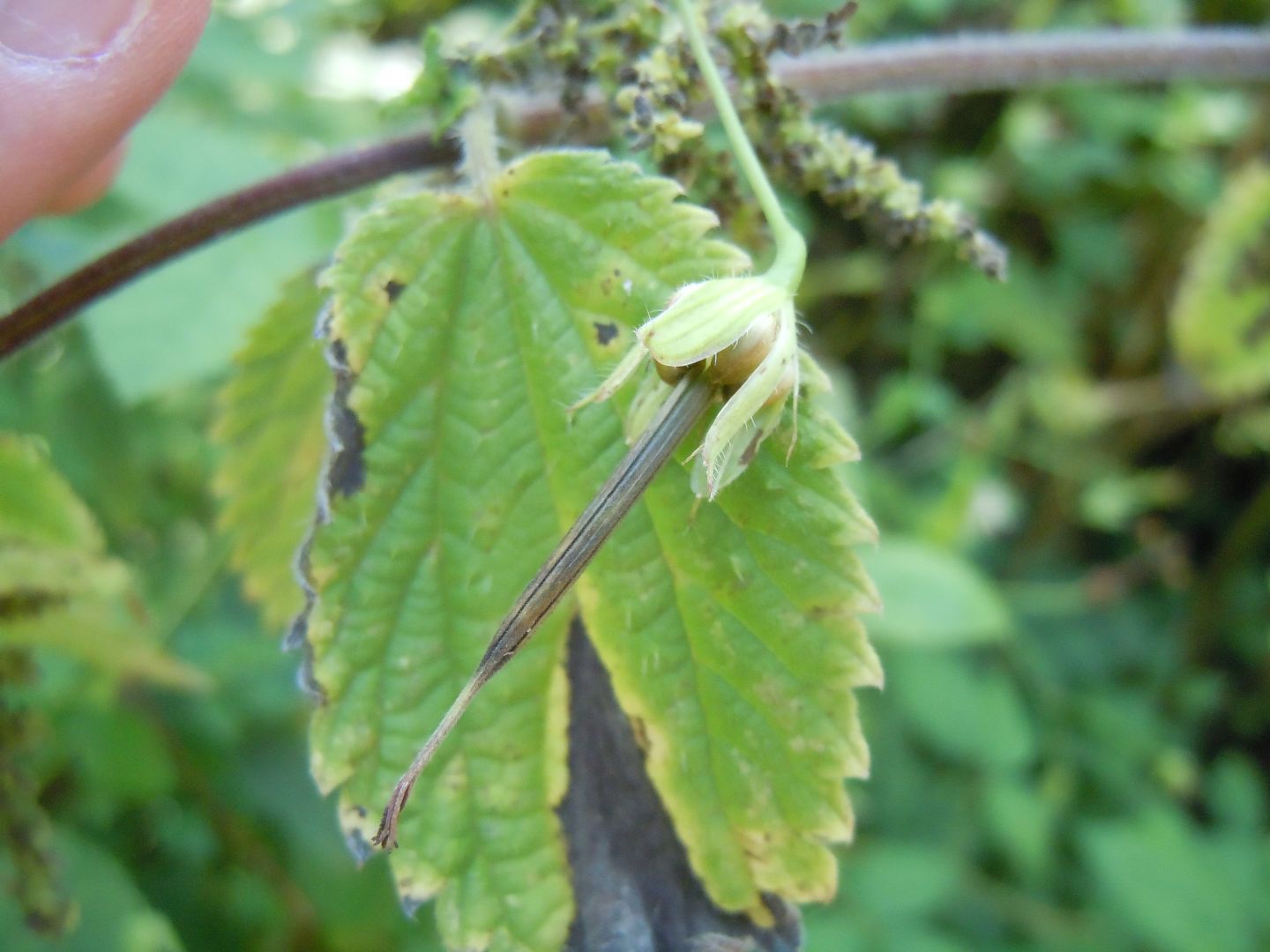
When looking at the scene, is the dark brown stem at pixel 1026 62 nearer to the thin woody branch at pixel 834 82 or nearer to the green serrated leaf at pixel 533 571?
the thin woody branch at pixel 834 82

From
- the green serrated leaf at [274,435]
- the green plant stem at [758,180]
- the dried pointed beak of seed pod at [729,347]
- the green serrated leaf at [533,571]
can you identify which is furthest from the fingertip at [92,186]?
the dried pointed beak of seed pod at [729,347]

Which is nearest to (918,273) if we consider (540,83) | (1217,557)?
(1217,557)

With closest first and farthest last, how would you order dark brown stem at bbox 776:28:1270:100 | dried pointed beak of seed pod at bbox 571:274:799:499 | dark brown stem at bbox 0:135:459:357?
dried pointed beak of seed pod at bbox 571:274:799:499
dark brown stem at bbox 0:135:459:357
dark brown stem at bbox 776:28:1270:100

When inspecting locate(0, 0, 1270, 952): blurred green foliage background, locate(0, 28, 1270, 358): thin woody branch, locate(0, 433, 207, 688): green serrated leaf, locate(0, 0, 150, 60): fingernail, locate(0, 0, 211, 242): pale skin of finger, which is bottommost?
locate(0, 0, 1270, 952): blurred green foliage background

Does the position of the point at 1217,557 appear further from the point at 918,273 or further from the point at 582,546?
the point at 582,546

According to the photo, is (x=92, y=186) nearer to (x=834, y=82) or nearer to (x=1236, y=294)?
(x=834, y=82)

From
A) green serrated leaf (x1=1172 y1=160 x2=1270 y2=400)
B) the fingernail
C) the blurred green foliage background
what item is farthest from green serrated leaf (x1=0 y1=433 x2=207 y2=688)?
green serrated leaf (x1=1172 y1=160 x2=1270 y2=400)

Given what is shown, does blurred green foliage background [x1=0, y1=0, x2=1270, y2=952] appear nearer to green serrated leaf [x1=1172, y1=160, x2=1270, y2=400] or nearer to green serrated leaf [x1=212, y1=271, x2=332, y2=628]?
green serrated leaf [x1=212, y1=271, x2=332, y2=628]
